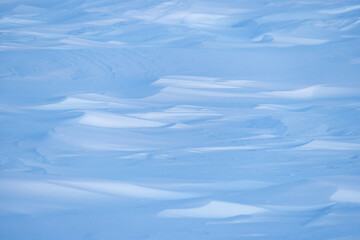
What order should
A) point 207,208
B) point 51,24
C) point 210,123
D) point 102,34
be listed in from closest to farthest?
point 207,208 < point 210,123 < point 102,34 < point 51,24

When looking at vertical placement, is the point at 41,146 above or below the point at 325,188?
above

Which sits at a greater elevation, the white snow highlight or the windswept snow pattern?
the windswept snow pattern

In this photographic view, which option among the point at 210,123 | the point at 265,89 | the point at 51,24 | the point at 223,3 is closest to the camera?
the point at 210,123

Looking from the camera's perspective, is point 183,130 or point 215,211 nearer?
point 215,211

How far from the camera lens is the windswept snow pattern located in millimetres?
978

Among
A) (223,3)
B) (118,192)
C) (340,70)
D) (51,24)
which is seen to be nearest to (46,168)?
(118,192)

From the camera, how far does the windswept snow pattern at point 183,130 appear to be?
0.98 meters

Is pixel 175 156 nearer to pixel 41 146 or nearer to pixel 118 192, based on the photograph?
pixel 118 192

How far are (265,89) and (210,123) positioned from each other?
368 millimetres

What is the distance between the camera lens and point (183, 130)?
1.41 metres

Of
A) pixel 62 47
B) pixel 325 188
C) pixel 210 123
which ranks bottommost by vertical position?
pixel 325 188

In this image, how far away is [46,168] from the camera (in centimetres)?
117

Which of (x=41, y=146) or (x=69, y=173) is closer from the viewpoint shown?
(x=69, y=173)

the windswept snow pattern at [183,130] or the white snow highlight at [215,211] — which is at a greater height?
the windswept snow pattern at [183,130]
